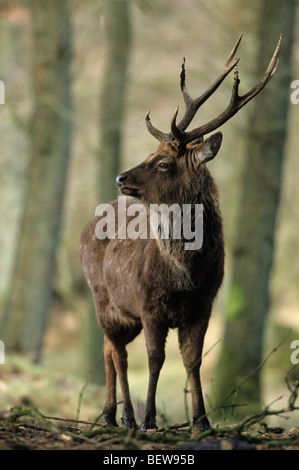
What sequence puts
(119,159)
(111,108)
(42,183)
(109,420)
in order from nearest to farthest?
(109,420) → (42,183) → (119,159) → (111,108)

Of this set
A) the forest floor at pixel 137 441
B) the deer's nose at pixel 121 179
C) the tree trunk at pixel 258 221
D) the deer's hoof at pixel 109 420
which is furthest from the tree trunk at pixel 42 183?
the forest floor at pixel 137 441

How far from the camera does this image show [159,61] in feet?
71.9

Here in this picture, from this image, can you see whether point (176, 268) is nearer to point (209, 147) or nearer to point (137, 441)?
point (209, 147)

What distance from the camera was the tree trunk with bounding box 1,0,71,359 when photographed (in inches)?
541

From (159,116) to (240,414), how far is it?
13082mm

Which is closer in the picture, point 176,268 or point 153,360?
point 176,268

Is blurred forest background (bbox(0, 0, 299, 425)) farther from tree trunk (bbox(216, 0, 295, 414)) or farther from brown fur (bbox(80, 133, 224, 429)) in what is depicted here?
brown fur (bbox(80, 133, 224, 429))

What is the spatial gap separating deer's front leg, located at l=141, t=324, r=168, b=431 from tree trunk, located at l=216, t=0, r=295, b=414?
5.92 metres

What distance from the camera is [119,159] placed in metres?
16.2

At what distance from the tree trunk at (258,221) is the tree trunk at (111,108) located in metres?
4.09

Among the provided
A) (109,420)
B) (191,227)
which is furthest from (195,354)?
(109,420)

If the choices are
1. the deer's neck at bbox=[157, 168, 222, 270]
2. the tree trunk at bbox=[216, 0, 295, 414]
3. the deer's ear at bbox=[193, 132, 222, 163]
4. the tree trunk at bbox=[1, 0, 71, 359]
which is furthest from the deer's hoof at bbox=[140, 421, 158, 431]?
the tree trunk at bbox=[1, 0, 71, 359]

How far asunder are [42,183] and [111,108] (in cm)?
326

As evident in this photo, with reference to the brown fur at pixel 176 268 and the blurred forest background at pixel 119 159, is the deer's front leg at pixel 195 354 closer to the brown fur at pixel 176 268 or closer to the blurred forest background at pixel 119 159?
the brown fur at pixel 176 268
